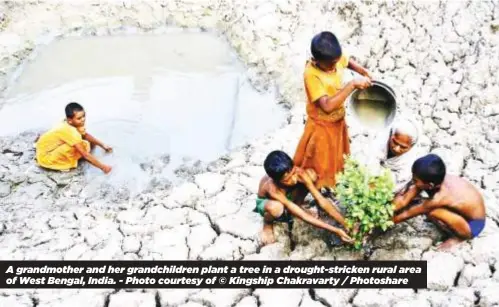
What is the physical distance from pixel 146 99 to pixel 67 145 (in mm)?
939

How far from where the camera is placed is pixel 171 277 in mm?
3570

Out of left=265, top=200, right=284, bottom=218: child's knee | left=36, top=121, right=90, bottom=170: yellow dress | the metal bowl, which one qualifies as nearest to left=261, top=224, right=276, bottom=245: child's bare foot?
left=265, top=200, right=284, bottom=218: child's knee

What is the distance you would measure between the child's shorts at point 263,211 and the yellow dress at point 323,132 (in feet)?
0.92

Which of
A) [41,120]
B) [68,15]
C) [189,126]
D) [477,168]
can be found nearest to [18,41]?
[68,15]

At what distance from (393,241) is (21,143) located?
9.70 feet

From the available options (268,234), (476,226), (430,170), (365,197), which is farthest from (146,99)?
(476,226)

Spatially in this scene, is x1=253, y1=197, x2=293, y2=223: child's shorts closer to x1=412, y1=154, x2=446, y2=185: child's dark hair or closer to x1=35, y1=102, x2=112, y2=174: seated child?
x1=412, y1=154, x2=446, y2=185: child's dark hair

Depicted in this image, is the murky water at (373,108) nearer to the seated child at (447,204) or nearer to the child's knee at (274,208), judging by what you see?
the seated child at (447,204)

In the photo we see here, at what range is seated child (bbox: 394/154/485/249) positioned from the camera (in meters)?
3.27

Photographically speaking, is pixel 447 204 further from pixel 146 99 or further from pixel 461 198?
pixel 146 99

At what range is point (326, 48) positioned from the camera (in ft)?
10.6

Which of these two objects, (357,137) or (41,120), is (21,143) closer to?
Result: (41,120)

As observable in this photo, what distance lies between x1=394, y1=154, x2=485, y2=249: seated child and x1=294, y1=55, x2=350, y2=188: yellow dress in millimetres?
499

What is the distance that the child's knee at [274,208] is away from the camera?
3.47 meters
